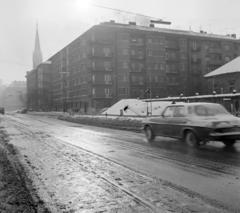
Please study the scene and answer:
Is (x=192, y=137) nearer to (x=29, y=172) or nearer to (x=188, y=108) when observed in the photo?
(x=188, y=108)

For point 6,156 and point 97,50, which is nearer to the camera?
point 6,156

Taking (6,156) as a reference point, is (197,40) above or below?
above

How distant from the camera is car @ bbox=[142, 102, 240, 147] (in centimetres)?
874

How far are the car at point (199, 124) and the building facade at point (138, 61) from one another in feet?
133

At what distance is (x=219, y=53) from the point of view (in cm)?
6681

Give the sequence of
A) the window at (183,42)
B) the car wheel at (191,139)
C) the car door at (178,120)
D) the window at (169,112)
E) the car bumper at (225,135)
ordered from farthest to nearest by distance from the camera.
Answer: the window at (183,42) < the window at (169,112) < the car door at (178,120) < the car wheel at (191,139) < the car bumper at (225,135)

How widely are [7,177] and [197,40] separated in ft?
218

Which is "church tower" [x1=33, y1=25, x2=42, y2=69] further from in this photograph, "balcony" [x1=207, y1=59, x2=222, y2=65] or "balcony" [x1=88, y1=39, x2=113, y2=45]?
"balcony" [x1=207, y1=59, x2=222, y2=65]

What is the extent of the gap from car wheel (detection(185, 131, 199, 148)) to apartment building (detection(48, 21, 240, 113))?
4328 cm

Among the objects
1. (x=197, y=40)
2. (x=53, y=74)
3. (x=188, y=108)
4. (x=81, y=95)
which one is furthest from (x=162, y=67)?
(x=188, y=108)

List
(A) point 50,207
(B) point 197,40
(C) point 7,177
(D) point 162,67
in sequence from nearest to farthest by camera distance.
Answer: (A) point 50,207
(C) point 7,177
(D) point 162,67
(B) point 197,40

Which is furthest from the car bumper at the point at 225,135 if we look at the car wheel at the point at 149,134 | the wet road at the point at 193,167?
the car wheel at the point at 149,134

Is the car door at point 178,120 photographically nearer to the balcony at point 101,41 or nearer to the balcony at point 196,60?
the balcony at point 101,41

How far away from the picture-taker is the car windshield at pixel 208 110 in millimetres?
9438
